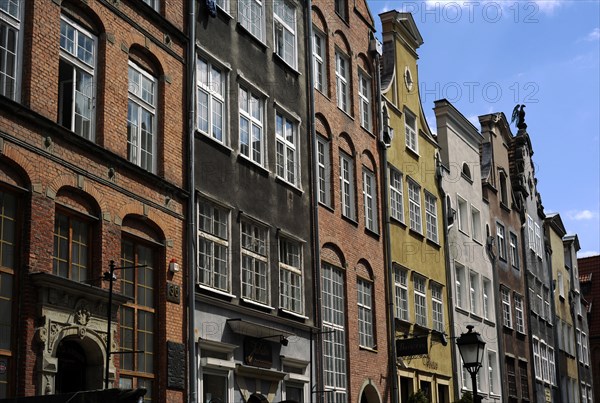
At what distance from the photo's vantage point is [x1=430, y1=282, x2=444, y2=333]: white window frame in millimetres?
31500

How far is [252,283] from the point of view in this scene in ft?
68.7

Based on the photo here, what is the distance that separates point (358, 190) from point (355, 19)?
5.44m

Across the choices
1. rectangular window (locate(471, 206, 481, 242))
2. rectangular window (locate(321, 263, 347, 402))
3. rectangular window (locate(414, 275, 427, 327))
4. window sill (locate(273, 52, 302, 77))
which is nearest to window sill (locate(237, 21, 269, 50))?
window sill (locate(273, 52, 302, 77))

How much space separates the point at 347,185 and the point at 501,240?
15.5m

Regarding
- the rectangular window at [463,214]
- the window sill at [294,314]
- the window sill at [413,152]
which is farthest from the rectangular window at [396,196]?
the window sill at [294,314]

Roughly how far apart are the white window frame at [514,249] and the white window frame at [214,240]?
23.8 m

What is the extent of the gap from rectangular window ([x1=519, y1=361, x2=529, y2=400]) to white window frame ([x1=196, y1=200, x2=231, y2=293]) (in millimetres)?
23129

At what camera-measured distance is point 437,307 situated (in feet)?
105

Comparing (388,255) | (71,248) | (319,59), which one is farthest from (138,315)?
(388,255)

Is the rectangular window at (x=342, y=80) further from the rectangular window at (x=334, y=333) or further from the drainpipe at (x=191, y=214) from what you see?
the drainpipe at (x=191, y=214)

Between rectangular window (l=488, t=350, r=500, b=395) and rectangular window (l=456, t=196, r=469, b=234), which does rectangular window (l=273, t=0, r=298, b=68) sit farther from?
rectangular window (l=488, t=350, r=500, b=395)

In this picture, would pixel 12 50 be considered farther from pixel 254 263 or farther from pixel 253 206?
pixel 254 263

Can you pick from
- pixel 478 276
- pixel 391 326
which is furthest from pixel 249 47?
pixel 478 276

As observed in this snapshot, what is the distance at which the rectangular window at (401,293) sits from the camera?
28.8 metres
